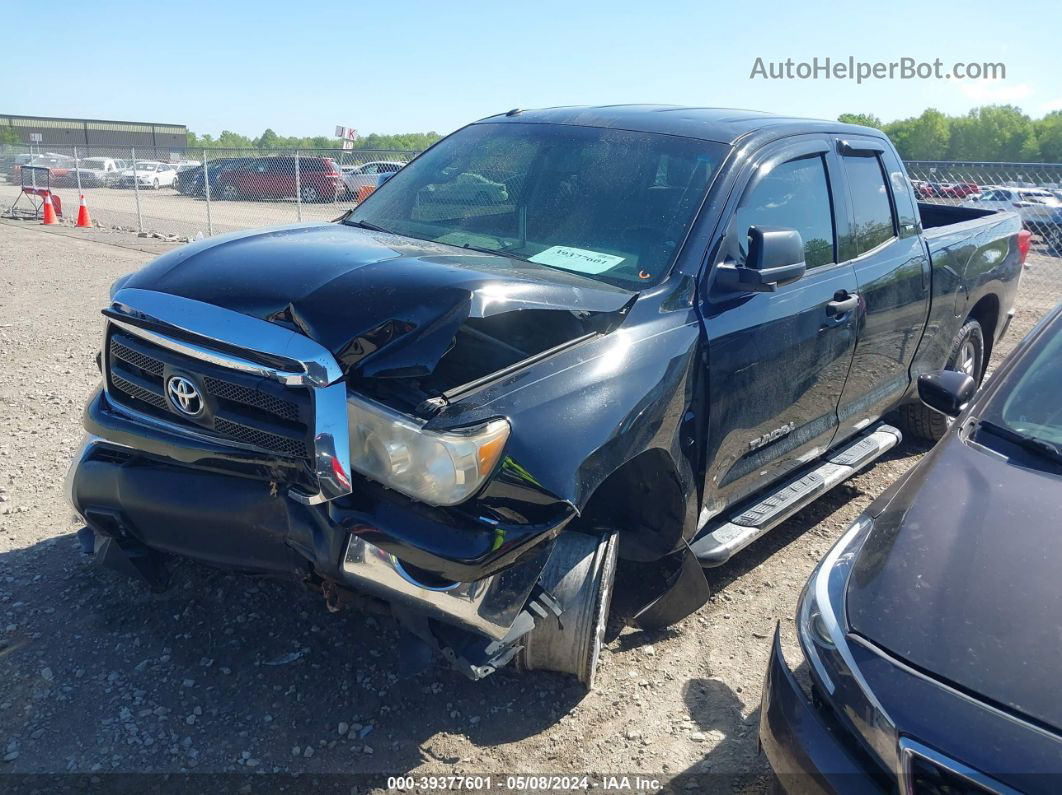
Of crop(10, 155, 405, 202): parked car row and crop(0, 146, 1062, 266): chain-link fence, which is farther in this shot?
crop(10, 155, 405, 202): parked car row

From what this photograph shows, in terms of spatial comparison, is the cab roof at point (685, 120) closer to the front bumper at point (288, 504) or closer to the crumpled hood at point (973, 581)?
the crumpled hood at point (973, 581)

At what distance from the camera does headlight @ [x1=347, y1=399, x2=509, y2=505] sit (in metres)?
2.28

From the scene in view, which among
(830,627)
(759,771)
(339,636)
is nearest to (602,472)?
(830,627)

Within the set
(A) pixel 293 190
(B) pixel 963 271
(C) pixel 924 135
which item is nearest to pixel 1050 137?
(C) pixel 924 135

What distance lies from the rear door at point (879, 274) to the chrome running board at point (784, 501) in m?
0.12

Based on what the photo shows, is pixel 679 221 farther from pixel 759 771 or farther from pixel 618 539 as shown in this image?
pixel 759 771

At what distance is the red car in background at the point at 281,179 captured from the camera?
55.5ft

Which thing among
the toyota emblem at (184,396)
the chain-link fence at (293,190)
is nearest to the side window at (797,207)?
the toyota emblem at (184,396)

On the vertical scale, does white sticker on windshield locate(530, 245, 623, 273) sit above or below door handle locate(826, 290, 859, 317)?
above

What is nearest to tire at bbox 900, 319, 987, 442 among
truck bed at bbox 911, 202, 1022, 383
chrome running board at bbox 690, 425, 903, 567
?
truck bed at bbox 911, 202, 1022, 383

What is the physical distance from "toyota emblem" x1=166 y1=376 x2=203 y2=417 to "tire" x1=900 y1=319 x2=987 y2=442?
15.0 ft

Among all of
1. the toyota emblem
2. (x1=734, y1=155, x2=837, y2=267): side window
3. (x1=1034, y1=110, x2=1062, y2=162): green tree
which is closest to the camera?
the toyota emblem

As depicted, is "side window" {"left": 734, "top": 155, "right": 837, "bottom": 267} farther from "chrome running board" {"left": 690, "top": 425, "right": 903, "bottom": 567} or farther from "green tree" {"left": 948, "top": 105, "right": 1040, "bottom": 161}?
"green tree" {"left": 948, "top": 105, "right": 1040, "bottom": 161}

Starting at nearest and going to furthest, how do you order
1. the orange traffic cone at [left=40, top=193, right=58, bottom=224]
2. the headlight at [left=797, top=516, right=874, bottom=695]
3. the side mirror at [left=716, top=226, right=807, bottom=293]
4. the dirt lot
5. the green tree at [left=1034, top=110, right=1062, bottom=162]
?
the headlight at [left=797, top=516, right=874, bottom=695] → the dirt lot → the side mirror at [left=716, top=226, right=807, bottom=293] → the orange traffic cone at [left=40, top=193, right=58, bottom=224] → the green tree at [left=1034, top=110, right=1062, bottom=162]
